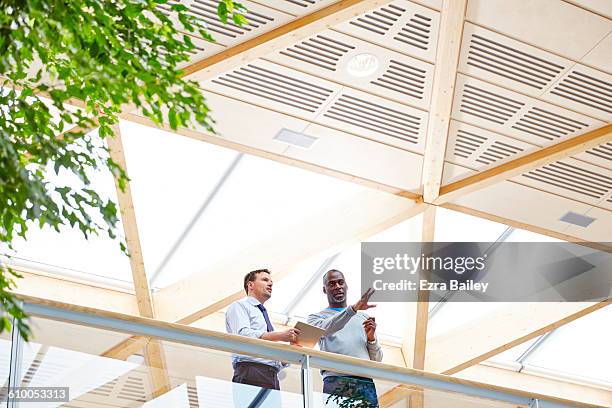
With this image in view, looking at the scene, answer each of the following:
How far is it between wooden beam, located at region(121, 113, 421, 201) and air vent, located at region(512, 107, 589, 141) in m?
1.92

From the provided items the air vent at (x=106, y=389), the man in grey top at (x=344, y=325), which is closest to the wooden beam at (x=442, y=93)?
the man in grey top at (x=344, y=325)

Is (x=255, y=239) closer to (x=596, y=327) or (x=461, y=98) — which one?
(x=461, y=98)

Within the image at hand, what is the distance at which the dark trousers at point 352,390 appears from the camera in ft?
23.4

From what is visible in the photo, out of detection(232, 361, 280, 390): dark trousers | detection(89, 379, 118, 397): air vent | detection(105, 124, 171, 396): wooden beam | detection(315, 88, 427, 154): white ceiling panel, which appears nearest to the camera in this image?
detection(89, 379, 118, 397): air vent

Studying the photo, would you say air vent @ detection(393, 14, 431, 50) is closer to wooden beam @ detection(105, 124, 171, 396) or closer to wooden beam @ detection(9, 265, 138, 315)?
wooden beam @ detection(105, 124, 171, 396)

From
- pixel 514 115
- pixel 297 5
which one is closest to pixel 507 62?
pixel 514 115

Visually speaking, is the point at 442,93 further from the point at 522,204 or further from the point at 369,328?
the point at 369,328

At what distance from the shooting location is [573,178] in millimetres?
13805

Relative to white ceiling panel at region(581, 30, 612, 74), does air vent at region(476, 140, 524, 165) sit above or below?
below

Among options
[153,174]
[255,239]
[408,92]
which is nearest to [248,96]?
[408,92]

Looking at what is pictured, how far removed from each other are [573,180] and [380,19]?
4151 mm

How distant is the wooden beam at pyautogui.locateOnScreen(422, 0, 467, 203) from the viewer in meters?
11.1

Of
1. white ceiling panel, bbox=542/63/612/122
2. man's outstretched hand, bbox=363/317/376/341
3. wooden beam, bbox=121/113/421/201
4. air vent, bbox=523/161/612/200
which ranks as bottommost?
man's outstretched hand, bbox=363/317/376/341

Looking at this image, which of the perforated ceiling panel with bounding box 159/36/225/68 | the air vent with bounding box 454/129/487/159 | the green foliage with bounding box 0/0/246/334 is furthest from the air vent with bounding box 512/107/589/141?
the green foliage with bounding box 0/0/246/334
